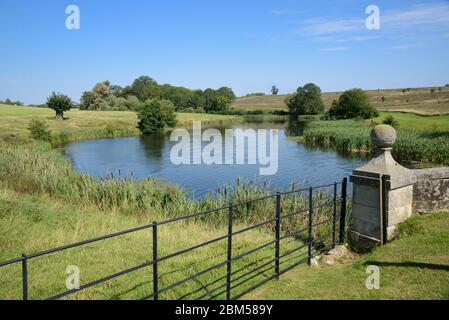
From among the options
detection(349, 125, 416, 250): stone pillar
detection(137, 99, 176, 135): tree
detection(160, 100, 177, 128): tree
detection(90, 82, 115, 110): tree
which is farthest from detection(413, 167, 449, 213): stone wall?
detection(90, 82, 115, 110): tree

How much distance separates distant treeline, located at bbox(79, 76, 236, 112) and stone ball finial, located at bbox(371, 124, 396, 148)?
89151mm

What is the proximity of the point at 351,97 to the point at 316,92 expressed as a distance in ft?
95.8

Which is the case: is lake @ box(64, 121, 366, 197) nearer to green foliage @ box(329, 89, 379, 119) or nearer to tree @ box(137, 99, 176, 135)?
tree @ box(137, 99, 176, 135)

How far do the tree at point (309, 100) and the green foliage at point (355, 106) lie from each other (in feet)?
80.4

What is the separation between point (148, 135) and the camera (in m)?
59.3

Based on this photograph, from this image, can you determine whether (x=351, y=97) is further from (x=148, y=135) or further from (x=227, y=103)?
(x=227, y=103)

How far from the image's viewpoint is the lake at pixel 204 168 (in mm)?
20644

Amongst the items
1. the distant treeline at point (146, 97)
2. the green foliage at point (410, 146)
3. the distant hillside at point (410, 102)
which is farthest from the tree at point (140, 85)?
the green foliage at point (410, 146)

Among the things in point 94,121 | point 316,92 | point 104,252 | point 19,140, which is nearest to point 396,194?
point 104,252

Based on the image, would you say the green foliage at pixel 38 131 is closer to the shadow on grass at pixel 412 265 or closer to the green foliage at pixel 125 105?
the shadow on grass at pixel 412 265

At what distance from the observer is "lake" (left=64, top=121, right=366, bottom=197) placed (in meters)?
20.6

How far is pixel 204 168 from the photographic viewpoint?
84.2ft

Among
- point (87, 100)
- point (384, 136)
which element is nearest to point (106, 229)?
point (384, 136)

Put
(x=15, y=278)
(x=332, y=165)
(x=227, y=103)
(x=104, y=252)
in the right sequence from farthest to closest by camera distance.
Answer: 1. (x=227, y=103)
2. (x=332, y=165)
3. (x=104, y=252)
4. (x=15, y=278)
